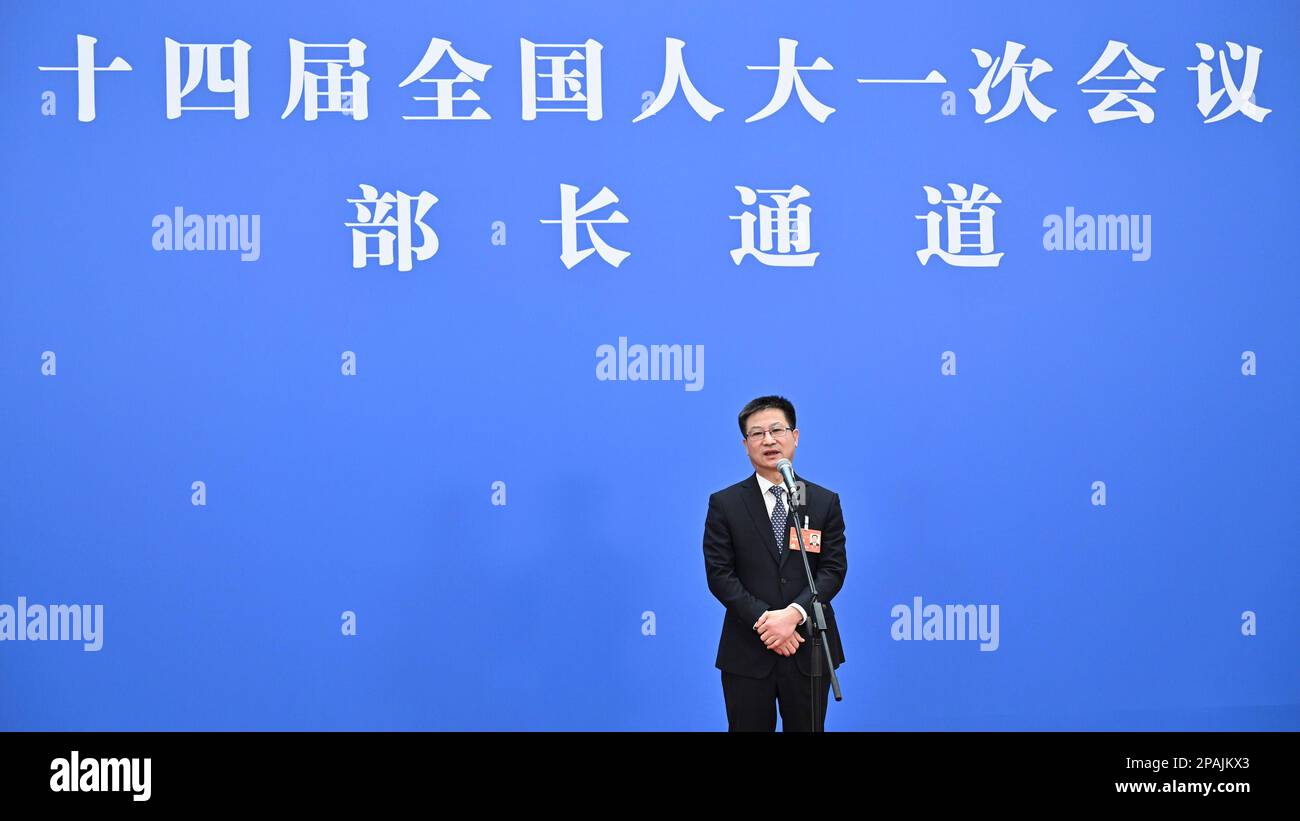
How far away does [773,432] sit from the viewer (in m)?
3.26

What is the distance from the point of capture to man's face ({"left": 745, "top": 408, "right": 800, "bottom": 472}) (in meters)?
3.25

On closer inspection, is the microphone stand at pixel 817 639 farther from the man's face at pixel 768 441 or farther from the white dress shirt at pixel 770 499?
the man's face at pixel 768 441

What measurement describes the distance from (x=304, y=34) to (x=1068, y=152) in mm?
2504

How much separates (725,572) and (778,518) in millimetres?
204

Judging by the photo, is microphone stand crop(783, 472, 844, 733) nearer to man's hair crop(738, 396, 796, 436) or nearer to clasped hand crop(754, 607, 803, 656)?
clasped hand crop(754, 607, 803, 656)

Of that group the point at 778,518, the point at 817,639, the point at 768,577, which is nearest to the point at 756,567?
the point at 768,577

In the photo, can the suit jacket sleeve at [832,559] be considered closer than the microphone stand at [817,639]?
No

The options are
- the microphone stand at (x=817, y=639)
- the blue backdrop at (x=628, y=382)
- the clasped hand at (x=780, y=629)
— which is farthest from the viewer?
the blue backdrop at (x=628, y=382)

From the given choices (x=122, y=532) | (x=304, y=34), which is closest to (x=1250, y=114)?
(x=304, y=34)

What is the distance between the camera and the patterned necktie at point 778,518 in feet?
10.6

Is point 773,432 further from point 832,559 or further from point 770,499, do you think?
point 832,559

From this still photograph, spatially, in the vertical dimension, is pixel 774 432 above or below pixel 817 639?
above

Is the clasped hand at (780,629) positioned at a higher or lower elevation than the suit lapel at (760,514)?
lower

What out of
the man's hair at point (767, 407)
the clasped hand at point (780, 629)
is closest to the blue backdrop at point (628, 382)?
the man's hair at point (767, 407)
